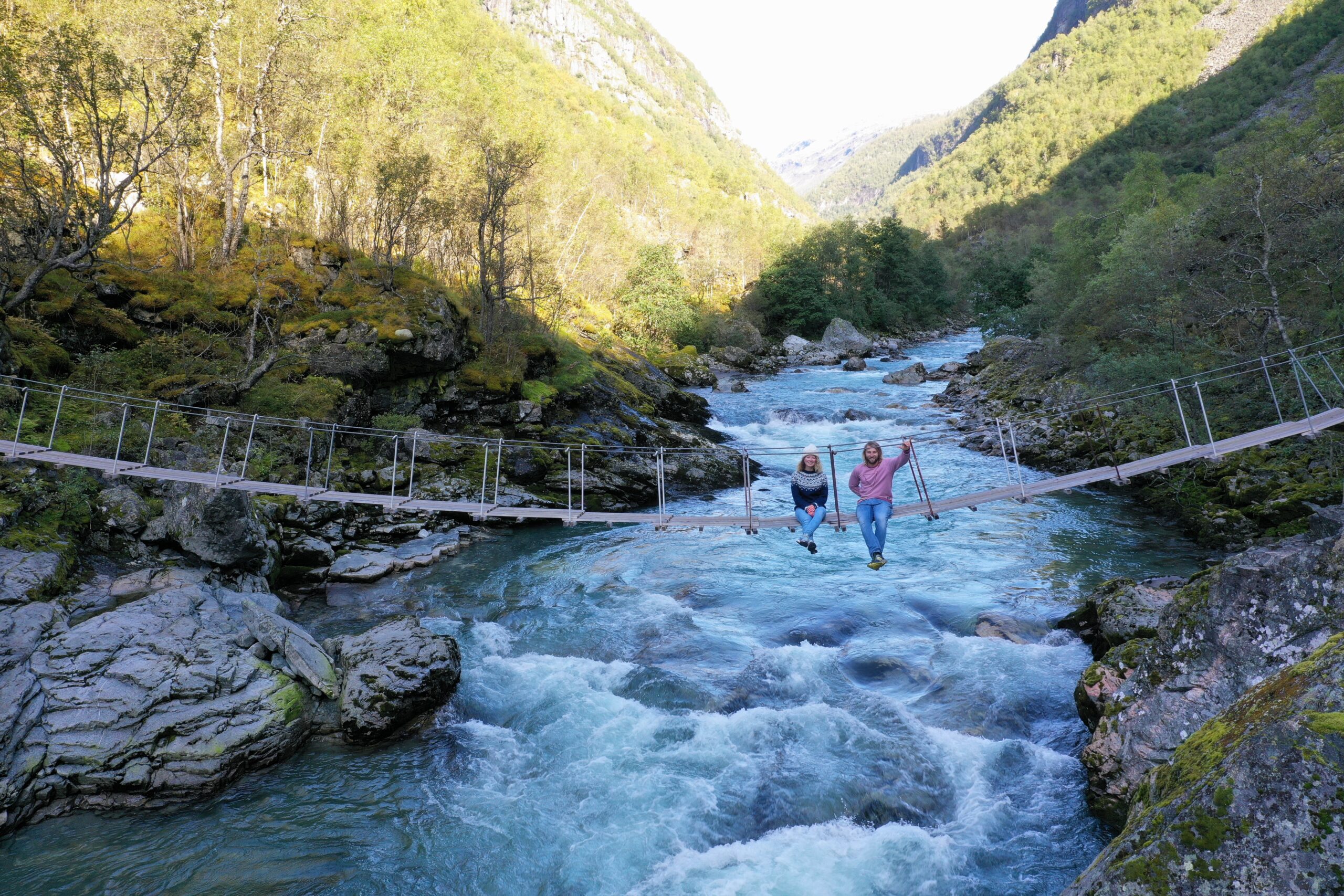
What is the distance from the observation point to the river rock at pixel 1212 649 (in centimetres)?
508

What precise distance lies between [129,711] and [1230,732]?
7.58 m

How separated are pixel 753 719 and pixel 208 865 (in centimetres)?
468

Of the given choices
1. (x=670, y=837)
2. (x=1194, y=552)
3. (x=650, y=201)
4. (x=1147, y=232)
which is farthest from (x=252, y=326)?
(x=650, y=201)

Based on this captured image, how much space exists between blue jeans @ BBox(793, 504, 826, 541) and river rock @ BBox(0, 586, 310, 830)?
5220 millimetres

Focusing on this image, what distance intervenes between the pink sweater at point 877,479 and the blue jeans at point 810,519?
429 millimetres

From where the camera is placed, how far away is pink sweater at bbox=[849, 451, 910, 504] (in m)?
7.18

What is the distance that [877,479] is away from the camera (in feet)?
23.6

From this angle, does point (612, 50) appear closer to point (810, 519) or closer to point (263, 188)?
point (263, 188)

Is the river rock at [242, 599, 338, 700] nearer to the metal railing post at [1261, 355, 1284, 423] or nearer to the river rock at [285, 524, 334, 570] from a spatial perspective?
the river rock at [285, 524, 334, 570]

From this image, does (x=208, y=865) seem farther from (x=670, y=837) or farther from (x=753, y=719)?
(x=753, y=719)

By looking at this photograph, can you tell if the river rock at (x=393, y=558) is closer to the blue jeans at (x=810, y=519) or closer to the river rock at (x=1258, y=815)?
the blue jeans at (x=810, y=519)

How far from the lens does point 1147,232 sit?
20094mm

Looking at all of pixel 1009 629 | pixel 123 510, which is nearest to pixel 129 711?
pixel 123 510

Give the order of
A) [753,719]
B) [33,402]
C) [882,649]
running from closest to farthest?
1. [753,719]
2. [882,649]
3. [33,402]
